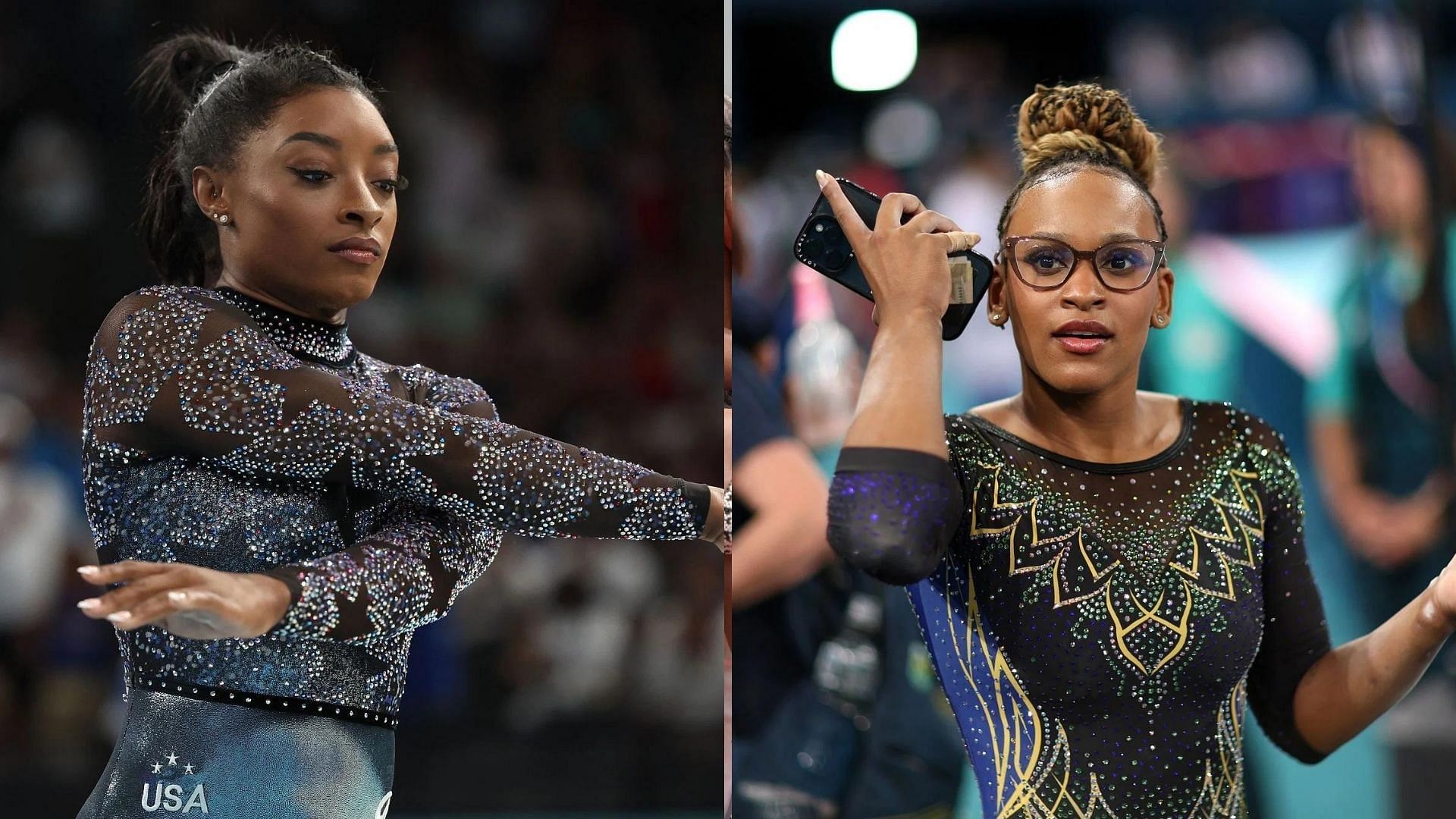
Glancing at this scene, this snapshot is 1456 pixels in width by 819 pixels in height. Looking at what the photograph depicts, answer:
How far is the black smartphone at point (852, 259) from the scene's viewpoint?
4.67ft

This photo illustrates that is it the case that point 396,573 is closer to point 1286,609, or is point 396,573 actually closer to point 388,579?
point 388,579

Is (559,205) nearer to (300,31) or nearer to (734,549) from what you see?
(734,549)

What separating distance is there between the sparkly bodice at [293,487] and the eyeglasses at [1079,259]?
429 mm

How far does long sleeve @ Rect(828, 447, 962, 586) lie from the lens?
51.1 inches

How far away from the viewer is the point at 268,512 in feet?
4.47

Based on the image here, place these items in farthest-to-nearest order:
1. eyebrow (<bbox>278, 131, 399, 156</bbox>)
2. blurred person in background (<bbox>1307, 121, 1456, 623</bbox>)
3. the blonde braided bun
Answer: blurred person in background (<bbox>1307, 121, 1456, 623</bbox>), the blonde braided bun, eyebrow (<bbox>278, 131, 399, 156</bbox>)

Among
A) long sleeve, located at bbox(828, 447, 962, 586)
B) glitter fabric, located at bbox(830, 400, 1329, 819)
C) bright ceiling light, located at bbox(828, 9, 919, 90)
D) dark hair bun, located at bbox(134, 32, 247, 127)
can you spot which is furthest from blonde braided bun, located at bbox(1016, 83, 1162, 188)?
bright ceiling light, located at bbox(828, 9, 919, 90)

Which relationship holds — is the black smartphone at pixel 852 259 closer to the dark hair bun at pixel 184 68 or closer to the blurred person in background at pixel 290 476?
the blurred person in background at pixel 290 476

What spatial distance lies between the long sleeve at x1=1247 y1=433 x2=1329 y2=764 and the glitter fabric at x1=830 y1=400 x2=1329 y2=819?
0.13ft

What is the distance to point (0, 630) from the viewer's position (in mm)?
4309

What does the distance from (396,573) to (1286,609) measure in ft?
2.99

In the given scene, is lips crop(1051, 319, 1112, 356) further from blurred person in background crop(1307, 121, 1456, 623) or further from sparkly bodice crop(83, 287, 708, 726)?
blurred person in background crop(1307, 121, 1456, 623)

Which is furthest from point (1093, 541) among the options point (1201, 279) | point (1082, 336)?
point (1201, 279)

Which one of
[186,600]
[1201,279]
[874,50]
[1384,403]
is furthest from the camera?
[1384,403]
